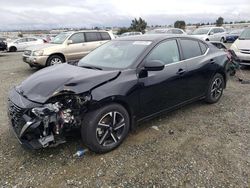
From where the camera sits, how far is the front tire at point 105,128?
318 centimetres

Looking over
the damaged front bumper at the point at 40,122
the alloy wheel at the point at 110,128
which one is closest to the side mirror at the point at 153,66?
the alloy wheel at the point at 110,128

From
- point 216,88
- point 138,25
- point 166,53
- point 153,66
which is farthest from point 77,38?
point 138,25

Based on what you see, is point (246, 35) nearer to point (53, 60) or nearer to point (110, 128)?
point (53, 60)

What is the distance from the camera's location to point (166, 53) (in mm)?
4211

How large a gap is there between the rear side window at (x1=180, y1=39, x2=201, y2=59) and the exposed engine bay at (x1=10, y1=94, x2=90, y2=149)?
2.32 metres

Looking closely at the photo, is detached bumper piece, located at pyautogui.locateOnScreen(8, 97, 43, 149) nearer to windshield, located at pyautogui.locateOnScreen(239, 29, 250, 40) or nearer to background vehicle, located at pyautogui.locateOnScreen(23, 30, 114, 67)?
background vehicle, located at pyautogui.locateOnScreen(23, 30, 114, 67)

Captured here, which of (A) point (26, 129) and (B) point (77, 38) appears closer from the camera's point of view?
(A) point (26, 129)

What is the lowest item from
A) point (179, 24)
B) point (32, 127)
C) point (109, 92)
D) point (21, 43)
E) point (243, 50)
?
point (179, 24)

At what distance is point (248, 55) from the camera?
8688 mm

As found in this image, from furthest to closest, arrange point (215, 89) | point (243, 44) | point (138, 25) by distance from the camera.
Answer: point (138, 25), point (243, 44), point (215, 89)

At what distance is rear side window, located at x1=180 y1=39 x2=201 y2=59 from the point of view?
4.55 m

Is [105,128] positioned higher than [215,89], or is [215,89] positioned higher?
[105,128]

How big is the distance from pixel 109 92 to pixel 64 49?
7130 millimetres

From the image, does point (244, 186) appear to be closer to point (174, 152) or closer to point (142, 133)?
point (174, 152)
